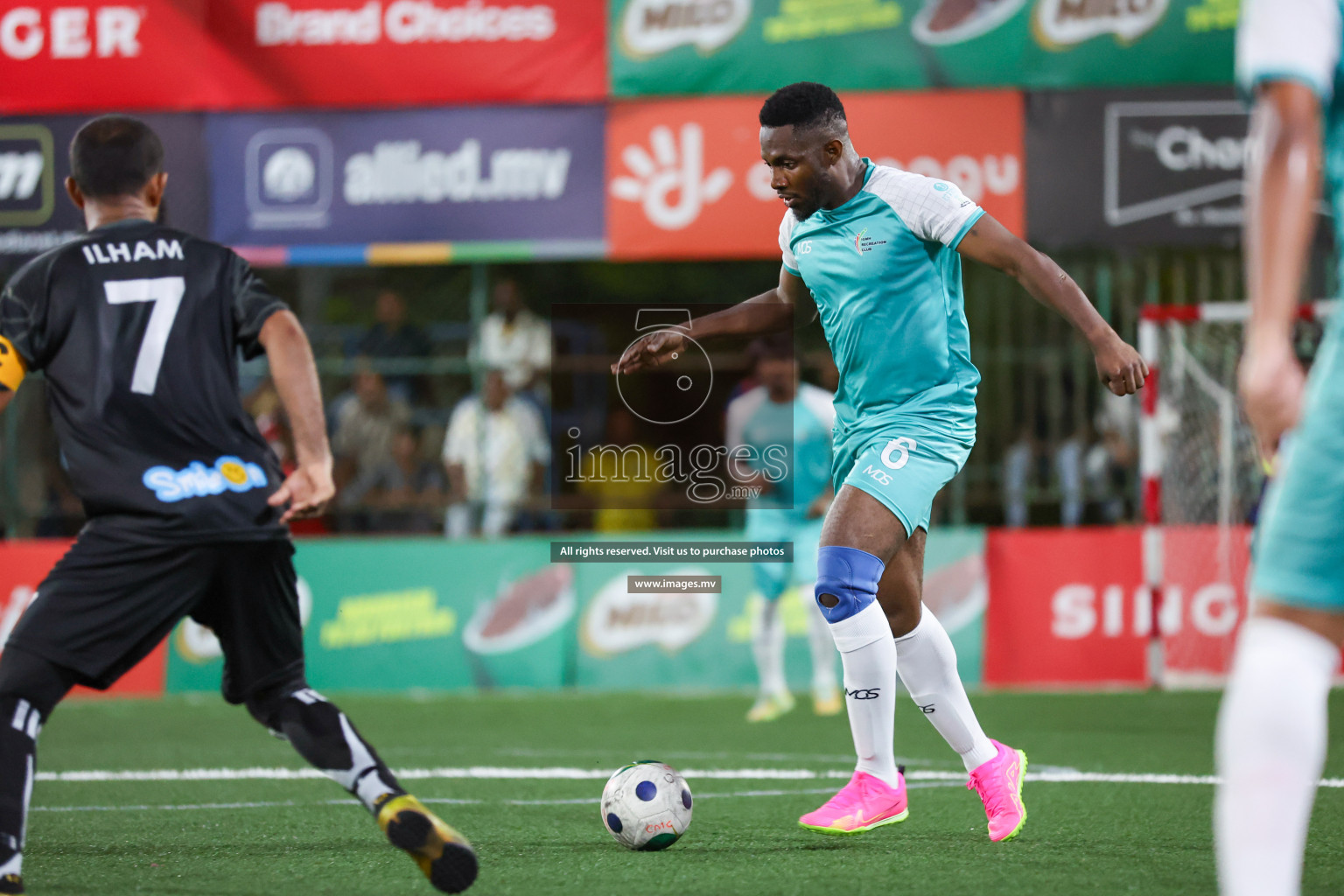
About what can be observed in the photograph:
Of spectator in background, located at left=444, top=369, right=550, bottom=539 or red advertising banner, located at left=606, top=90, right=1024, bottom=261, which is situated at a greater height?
red advertising banner, located at left=606, top=90, right=1024, bottom=261

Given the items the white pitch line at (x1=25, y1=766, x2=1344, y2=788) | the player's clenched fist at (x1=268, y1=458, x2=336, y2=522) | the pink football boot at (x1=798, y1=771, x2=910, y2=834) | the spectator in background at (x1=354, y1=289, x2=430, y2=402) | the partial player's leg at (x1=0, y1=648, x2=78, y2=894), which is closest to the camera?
the partial player's leg at (x1=0, y1=648, x2=78, y2=894)

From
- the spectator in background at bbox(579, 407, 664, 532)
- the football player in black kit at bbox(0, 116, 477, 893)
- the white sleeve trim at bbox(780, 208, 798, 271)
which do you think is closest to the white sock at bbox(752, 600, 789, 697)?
the spectator in background at bbox(579, 407, 664, 532)

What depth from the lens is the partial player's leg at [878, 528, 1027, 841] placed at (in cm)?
520

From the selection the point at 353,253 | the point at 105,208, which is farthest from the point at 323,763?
the point at 353,253

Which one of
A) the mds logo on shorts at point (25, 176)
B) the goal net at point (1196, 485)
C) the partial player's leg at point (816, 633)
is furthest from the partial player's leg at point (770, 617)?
the mds logo on shorts at point (25, 176)

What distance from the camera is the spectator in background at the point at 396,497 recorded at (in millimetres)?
13000

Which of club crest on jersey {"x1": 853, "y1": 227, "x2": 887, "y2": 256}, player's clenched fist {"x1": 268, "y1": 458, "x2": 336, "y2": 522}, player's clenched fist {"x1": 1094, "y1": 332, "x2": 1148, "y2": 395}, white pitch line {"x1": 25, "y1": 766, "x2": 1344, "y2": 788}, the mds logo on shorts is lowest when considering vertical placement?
white pitch line {"x1": 25, "y1": 766, "x2": 1344, "y2": 788}

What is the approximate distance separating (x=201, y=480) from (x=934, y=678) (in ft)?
8.02

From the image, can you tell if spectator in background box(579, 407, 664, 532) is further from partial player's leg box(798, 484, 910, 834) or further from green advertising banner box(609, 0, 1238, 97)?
partial player's leg box(798, 484, 910, 834)

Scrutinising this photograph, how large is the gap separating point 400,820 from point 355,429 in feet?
32.0

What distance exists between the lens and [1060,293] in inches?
186

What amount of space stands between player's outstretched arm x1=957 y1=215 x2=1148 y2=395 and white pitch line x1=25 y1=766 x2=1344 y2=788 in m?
2.68

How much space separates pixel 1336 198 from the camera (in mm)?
3061

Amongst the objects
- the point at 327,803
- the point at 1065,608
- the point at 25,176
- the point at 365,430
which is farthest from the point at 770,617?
the point at 25,176
